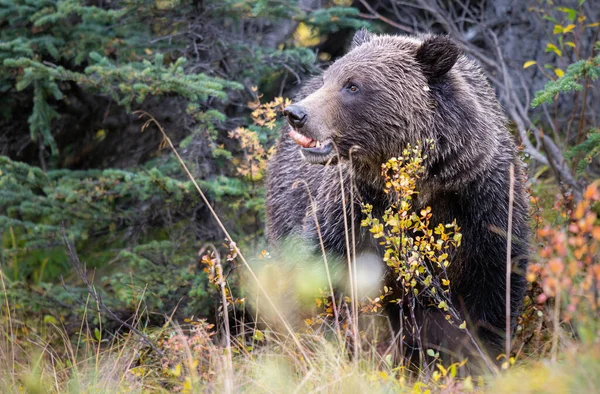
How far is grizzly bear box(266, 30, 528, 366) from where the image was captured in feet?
13.7

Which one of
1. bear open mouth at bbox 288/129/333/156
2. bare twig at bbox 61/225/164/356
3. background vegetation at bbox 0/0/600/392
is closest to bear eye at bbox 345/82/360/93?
bear open mouth at bbox 288/129/333/156

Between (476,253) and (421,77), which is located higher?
(421,77)

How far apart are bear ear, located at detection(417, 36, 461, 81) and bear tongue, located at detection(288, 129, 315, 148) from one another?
0.84m

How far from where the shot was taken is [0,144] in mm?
7102

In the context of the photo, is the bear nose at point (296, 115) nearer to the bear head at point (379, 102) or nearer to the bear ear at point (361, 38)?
the bear head at point (379, 102)

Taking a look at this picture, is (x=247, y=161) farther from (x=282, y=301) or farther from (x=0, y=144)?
(x=0, y=144)

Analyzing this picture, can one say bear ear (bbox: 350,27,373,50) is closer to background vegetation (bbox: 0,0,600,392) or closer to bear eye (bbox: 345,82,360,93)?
bear eye (bbox: 345,82,360,93)

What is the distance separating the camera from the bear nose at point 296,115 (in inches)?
155

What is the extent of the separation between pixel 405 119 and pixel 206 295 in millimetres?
2317

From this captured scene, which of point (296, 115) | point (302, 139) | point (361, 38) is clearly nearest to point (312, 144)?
point (302, 139)

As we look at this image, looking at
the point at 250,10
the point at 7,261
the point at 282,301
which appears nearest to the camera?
the point at 282,301

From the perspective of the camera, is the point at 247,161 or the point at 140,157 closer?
the point at 247,161

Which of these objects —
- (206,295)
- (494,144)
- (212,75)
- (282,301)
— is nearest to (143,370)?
(282,301)

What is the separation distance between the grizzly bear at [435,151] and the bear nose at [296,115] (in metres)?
0.01
